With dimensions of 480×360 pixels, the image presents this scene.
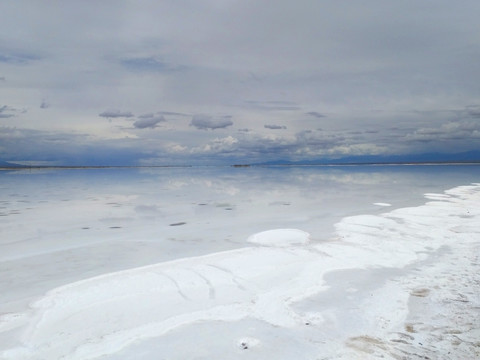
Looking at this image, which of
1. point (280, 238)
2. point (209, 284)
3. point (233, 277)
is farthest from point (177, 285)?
point (280, 238)

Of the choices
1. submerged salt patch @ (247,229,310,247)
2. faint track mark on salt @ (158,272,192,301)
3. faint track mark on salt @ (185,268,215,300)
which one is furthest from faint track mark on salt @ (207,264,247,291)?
submerged salt patch @ (247,229,310,247)

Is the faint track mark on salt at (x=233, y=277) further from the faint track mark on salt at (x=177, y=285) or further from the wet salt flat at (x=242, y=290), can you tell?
the faint track mark on salt at (x=177, y=285)

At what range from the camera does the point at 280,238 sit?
8.39 meters

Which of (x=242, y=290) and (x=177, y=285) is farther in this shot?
(x=177, y=285)

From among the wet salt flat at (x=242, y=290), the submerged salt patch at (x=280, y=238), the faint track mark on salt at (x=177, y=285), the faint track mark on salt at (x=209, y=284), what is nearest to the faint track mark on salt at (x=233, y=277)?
the wet salt flat at (x=242, y=290)

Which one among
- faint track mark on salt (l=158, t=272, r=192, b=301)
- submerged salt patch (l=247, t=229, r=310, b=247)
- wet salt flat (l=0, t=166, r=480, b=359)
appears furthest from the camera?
submerged salt patch (l=247, t=229, r=310, b=247)

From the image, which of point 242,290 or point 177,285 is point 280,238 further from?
point 177,285

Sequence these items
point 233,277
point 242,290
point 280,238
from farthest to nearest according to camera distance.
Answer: point 280,238, point 233,277, point 242,290

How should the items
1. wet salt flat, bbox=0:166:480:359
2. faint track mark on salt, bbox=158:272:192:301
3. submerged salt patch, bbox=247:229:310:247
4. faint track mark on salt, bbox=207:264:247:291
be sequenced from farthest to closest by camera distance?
submerged salt patch, bbox=247:229:310:247 → faint track mark on salt, bbox=207:264:247:291 → faint track mark on salt, bbox=158:272:192:301 → wet salt flat, bbox=0:166:480:359

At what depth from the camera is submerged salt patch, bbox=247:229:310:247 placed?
7941 millimetres

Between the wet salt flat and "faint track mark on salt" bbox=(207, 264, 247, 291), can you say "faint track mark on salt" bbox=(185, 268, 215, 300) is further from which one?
"faint track mark on salt" bbox=(207, 264, 247, 291)

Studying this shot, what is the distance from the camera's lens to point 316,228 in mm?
9594

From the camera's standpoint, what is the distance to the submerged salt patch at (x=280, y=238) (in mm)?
7941

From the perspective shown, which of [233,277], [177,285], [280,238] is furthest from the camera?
[280,238]
